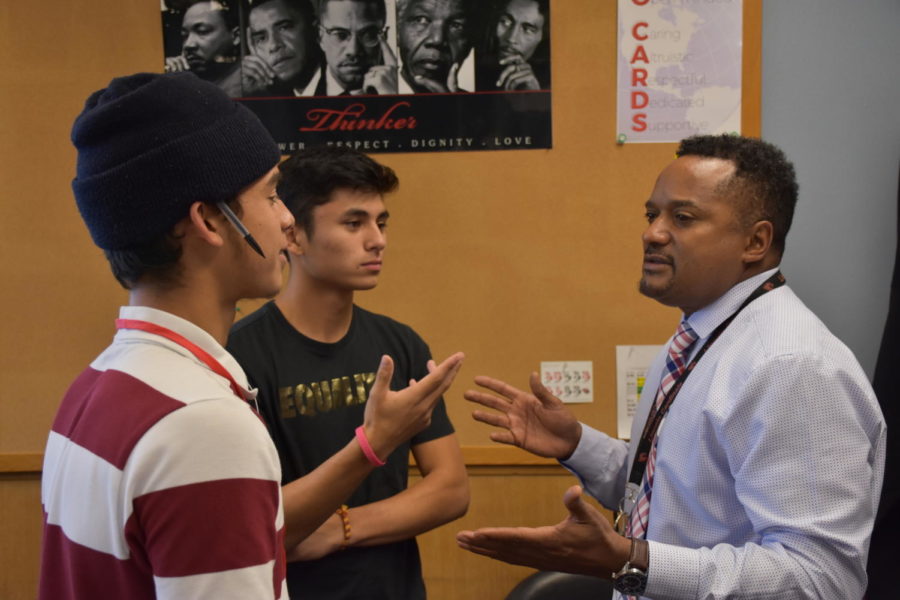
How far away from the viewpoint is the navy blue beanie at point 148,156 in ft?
3.25

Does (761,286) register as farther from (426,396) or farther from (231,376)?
(231,376)

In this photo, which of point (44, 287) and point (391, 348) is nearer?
point (391, 348)

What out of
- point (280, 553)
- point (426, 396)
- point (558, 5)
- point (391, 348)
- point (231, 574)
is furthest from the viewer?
point (558, 5)

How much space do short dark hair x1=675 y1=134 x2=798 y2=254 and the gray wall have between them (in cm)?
98

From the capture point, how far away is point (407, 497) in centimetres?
182

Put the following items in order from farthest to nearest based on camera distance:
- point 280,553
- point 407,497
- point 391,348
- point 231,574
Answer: point 391,348, point 407,497, point 280,553, point 231,574

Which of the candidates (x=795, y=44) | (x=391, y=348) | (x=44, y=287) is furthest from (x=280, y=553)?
(x=795, y=44)

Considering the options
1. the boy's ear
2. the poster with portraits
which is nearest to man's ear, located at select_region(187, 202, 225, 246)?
the boy's ear

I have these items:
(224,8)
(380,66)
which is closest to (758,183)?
(380,66)

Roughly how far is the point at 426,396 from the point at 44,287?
1782mm

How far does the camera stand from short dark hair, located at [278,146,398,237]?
1922 millimetres

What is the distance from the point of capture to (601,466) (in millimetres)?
1904

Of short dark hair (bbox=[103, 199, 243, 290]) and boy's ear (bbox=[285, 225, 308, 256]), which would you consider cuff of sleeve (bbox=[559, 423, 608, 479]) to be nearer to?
boy's ear (bbox=[285, 225, 308, 256])

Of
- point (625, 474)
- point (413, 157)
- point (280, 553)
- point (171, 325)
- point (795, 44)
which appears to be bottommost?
point (625, 474)
